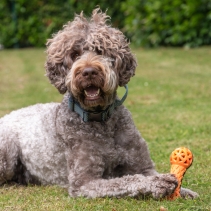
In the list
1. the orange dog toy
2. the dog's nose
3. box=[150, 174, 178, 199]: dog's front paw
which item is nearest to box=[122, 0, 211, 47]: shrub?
the orange dog toy

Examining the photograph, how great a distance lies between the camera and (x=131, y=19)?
706 inches

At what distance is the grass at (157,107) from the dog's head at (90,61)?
2.99 feet

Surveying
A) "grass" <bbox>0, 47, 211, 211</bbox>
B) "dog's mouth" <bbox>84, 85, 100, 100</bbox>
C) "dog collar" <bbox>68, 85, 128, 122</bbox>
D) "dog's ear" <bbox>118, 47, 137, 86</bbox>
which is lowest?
"grass" <bbox>0, 47, 211, 211</bbox>

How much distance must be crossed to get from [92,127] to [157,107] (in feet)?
15.4

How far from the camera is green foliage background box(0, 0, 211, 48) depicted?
16.5 meters

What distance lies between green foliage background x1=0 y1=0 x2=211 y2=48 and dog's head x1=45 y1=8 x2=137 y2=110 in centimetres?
1106

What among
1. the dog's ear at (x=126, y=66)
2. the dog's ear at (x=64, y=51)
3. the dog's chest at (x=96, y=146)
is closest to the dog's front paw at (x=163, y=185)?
the dog's chest at (x=96, y=146)

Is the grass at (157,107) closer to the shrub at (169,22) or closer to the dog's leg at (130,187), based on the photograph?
the dog's leg at (130,187)

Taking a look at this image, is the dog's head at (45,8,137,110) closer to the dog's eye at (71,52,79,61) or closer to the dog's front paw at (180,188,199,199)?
the dog's eye at (71,52,79,61)

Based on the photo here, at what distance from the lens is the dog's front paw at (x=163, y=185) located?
4586 mm

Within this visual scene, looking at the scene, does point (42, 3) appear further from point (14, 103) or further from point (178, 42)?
point (14, 103)

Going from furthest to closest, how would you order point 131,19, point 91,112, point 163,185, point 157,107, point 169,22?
point 131,19
point 169,22
point 157,107
point 91,112
point 163,185

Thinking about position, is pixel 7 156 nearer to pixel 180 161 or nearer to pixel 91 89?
pixel 91 89

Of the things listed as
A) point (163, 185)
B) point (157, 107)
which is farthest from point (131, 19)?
point (163, 185)
